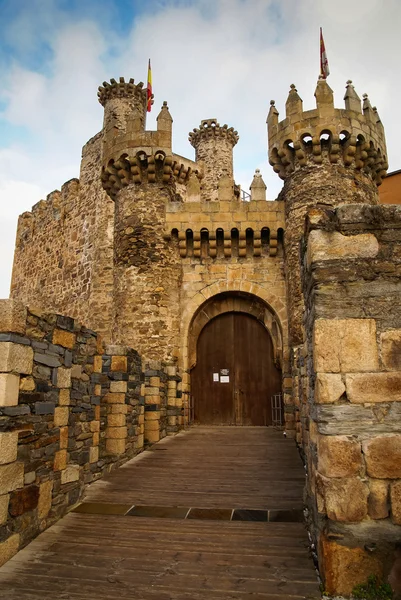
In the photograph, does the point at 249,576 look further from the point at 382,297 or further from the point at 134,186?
the point at 134,186

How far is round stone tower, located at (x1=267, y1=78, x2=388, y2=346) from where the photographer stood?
10.4 metres

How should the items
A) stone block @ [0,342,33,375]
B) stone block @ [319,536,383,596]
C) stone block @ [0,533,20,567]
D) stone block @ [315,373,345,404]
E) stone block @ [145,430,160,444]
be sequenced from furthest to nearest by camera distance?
stone block @ [145,430,160,444] < stone block @ [0,342,33,375] < stone block @ [0,533,20,567] < stone block @ [315,373,345,404] < stone block @ [319,536,383,596]

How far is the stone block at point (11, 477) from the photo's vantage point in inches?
147

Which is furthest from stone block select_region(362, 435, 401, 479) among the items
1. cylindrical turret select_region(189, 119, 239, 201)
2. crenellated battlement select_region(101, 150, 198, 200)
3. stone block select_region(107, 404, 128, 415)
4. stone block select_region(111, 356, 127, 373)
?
cylindrical turret select_region(189, 119, 239, 201)

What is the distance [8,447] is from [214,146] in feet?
56.3

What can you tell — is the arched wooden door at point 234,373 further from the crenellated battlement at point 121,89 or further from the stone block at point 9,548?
the crenellated battlement at point 121,89

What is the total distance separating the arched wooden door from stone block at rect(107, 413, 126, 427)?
4669mm

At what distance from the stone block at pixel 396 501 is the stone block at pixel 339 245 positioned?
1.54 meters

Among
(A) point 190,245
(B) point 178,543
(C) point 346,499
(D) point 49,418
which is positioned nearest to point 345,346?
(C) point 346,499

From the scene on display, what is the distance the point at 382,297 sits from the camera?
3207mm

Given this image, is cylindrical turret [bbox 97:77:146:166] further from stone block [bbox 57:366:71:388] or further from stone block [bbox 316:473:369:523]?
stone block [bbox 316:473:369:523]

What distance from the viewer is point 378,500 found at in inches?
116

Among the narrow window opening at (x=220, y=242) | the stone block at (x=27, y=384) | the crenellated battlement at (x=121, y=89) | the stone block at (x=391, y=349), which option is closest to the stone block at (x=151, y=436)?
the narrow window opening at (x=220, y=242)

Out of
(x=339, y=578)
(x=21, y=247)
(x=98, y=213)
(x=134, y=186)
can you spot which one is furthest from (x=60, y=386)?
(x=21, y=247)
